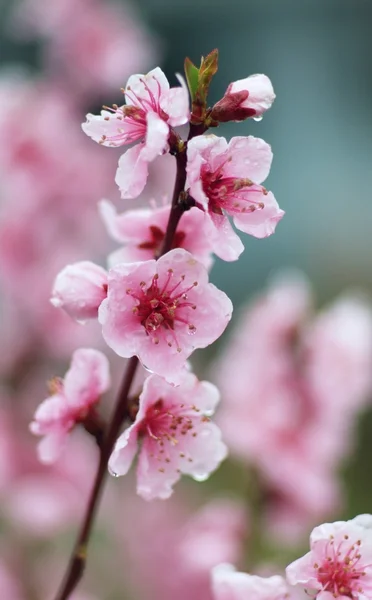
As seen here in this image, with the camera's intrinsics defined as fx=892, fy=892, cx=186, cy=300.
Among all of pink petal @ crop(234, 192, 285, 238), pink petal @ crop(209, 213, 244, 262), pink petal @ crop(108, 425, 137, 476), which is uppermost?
pink petal @ crop(234, 192, 285, 238)

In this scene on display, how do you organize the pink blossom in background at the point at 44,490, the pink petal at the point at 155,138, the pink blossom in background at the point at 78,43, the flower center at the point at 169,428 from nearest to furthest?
the pink petal at the point at 155,138
the flower center at the point at 169,428
the pink blossom in background at the point at 44,490
the pink blossom in background at the point at 78,43

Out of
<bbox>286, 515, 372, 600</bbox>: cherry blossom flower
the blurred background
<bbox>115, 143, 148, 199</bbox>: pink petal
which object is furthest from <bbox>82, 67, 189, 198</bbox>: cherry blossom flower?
the blurred background

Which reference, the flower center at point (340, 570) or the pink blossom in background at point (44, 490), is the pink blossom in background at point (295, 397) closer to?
the pink blossom in background at point (44, 490)

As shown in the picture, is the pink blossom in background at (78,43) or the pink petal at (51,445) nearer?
the pink petal at (51,445)

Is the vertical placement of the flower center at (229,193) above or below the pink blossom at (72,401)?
above

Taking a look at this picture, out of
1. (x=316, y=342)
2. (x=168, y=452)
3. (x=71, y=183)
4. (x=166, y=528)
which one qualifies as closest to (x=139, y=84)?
(x=168, y=452)

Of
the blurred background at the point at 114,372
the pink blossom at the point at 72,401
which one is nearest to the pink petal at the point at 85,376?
the pink blossom at the point at 72,401

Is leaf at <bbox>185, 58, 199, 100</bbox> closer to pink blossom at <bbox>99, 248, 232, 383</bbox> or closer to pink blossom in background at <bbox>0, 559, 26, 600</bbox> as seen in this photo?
pink blossom at <bbox>99, 248, 232, 383</bbox>
